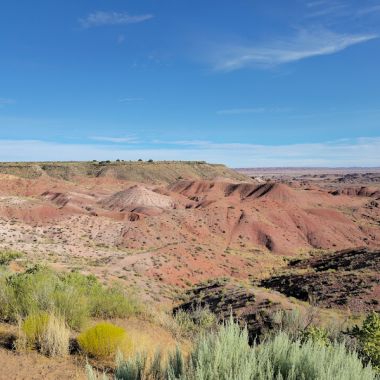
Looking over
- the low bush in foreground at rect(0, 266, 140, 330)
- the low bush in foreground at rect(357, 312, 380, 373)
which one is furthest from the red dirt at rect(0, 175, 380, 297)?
the low bush in foreground at rect(357, 312, 380, 373)

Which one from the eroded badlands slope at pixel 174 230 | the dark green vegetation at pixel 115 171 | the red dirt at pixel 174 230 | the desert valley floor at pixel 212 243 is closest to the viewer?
the desert valley floor at pixel 212 243

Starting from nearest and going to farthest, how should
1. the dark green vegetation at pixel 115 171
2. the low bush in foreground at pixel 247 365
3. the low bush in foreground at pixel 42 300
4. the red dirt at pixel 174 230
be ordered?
the low bush in foreground at pixel 247 365 → the low bush in foreground at pixel 42 300 → the red dirt at pixel 174 230 → the dark green vegetation at pixel 115 171

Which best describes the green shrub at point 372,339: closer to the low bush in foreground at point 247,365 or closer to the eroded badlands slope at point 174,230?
the low bush in foreground at point 247,365

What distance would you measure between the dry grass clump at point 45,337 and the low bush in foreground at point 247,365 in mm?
2207

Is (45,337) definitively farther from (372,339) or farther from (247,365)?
(372,339)

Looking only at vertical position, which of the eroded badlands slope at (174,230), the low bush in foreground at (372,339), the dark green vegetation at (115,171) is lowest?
the eroded badlands slope at (174,230)

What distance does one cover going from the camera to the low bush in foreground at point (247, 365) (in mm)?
4496

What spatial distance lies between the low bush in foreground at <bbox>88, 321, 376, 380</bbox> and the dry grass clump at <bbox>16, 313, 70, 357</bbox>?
2.21 meters

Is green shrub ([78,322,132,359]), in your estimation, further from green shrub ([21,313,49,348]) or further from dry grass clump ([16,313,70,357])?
green shrub ([21,313,49,348])

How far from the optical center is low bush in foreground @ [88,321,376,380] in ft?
14.8

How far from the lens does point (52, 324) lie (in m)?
7.29

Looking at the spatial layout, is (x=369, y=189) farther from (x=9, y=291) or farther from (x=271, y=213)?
(x=9, y=291)

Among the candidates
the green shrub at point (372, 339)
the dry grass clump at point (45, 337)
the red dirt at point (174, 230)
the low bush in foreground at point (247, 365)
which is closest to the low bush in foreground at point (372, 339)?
the green shrub at point (372, 339)

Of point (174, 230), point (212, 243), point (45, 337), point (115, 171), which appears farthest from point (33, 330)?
point (115, 171)
